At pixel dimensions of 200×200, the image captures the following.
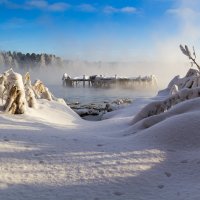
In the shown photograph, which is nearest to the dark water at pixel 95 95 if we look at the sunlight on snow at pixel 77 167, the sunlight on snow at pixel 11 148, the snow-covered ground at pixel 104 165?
the snow-covered ground at pixel 104 165

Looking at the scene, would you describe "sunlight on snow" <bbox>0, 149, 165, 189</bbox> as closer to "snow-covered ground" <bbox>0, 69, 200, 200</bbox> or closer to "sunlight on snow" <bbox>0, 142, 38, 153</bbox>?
"snow-covered ground" <bbox>0, 69, 200, 200</bbox>

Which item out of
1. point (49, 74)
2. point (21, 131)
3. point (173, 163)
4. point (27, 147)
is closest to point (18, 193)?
point (27, 147)

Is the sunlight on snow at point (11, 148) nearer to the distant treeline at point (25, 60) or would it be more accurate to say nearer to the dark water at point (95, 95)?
the dark water at point (95, 95)

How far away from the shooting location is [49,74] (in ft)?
421

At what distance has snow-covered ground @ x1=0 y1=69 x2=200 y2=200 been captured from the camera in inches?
190

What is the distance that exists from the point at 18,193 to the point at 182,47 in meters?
8.80

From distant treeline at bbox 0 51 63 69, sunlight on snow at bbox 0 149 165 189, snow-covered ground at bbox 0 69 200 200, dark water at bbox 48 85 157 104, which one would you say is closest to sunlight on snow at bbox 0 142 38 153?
snow-covered ground at bbox 0 69 200 200

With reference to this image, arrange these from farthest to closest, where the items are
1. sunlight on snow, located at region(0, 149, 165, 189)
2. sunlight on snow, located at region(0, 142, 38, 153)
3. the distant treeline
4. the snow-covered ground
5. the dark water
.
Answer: the distant treeline < the dark water < sunlight on snow, located at region(0, 142, 38, 153) < sunlight on snow, located at region(0, 149, 165, 189) < the snow-covered ground

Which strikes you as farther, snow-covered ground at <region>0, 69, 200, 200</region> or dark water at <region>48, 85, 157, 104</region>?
dark water at <region>48, 85, 157, 104</region>

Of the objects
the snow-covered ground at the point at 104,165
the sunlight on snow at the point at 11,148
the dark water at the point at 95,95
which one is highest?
the dark water at the point at 95,95

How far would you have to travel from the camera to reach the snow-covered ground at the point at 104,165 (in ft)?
15.8

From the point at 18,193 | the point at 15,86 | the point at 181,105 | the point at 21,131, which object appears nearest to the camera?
the point at 18,193

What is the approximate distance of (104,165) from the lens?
5.83 m

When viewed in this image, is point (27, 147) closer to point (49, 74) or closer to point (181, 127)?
point (181, 127)
